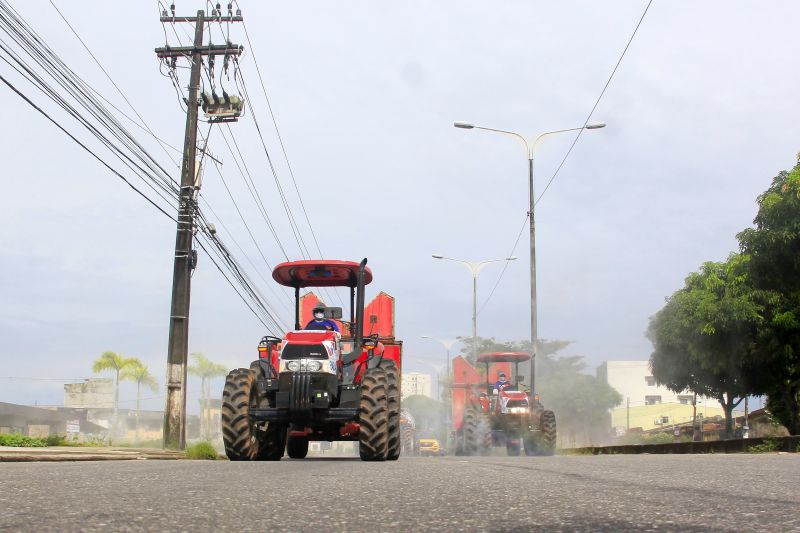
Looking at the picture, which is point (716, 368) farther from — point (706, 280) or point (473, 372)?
point (473, 372)

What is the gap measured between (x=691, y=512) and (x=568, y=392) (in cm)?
7304

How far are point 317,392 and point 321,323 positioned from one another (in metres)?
1.43

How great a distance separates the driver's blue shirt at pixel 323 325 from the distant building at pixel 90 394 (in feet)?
305

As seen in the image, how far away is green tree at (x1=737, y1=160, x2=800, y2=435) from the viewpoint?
23.2 meters

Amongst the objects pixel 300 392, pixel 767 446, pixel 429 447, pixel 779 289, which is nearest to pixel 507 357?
pixel 767 446

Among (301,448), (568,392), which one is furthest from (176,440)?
(568,392)

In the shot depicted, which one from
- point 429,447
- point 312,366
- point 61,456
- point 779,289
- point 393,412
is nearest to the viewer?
point 61,456

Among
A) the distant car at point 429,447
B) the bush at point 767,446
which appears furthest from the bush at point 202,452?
the distant car at point 429,447

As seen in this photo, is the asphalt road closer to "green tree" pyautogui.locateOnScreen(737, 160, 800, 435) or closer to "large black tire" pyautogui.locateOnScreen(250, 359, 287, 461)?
"large black tire" pyautogui.locateOnScreen(250, 359, 287, 461)

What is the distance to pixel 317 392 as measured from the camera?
33.8 ft

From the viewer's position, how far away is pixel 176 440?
16.6m

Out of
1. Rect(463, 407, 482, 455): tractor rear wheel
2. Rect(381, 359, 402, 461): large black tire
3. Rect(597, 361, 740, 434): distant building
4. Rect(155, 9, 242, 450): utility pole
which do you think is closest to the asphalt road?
Rect(381, 359, 402, 461): large black tire

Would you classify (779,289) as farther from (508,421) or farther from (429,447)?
(429,447)

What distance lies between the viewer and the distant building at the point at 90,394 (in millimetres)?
97938
